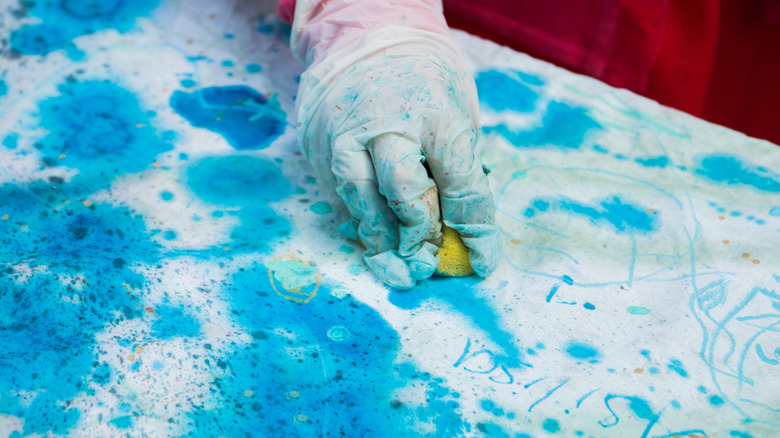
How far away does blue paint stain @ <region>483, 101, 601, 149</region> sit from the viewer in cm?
210

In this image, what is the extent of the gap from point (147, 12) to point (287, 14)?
0.60 metres

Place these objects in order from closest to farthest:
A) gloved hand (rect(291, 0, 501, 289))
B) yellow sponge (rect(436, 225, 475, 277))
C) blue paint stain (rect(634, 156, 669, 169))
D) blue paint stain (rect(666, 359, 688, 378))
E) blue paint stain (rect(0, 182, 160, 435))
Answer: blue paint stain (rect(0, 182, 160, 435)) → blue paint stain (rect(666, 359, 688, 378)) → gloved hand (rect(291, 0, 501, 289)) → yellow sponge (rect(436, 225, 475, 277)) → blue paint stain (rect(634, 156, 669, 169))

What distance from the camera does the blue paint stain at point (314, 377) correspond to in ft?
4.17

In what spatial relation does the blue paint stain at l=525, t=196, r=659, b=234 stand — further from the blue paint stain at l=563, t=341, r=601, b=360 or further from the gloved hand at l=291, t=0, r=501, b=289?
the blue paint stain at l=563, t=341, r=601, b=360

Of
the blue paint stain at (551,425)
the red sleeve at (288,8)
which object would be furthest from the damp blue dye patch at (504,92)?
the blue paint stain at (551,425)

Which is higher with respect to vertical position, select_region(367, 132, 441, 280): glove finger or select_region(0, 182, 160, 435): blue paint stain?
select_region(367, 132, 441, 280): glove finger

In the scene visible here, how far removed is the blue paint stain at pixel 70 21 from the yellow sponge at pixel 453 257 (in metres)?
1.49

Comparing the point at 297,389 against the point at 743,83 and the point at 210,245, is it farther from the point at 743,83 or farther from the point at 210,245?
the point at 743,83

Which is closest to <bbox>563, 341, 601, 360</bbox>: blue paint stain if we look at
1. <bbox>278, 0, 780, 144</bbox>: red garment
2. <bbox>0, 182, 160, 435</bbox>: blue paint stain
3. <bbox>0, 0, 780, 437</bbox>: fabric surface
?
<bbox>0, 0, 780, 437</bbox>: fabric surface

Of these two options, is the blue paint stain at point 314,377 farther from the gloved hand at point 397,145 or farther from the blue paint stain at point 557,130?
the blue paint stain at point 557,130

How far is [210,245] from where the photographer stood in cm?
168

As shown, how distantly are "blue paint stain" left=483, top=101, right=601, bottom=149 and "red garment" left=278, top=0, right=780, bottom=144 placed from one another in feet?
1.77

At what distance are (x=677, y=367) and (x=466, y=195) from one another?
24.2 inches

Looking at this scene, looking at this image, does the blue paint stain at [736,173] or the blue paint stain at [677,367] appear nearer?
the blue paint stain at [677,367]
